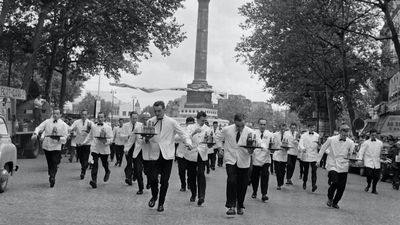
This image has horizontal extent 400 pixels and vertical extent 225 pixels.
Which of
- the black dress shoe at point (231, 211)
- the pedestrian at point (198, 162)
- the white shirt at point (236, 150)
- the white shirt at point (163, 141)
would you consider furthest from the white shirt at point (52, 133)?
the black dress shoe at point (231, 211)

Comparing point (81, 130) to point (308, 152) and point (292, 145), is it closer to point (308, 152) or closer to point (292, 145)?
point (292, 145)

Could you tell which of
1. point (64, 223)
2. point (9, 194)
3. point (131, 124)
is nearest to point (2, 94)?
point (131, 124)

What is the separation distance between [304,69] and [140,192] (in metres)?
28.9

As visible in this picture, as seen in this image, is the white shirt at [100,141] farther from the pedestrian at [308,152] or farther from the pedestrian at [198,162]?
the pedestrian at [308,152]

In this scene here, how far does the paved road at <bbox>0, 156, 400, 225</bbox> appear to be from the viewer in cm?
901

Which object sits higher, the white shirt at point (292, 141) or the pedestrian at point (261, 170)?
the white shirt at point (292, 141)

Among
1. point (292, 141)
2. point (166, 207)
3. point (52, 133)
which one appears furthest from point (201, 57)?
point (166, 207)

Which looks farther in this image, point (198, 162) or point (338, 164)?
point (198, 162)

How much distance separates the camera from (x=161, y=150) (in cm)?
983

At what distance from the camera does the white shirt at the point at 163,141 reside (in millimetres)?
9844

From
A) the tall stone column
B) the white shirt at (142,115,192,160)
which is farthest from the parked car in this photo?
the tall stone column

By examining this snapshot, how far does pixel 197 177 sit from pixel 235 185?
1.81m

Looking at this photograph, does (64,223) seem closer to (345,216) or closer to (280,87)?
(345,216)

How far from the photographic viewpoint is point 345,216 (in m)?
10.6
